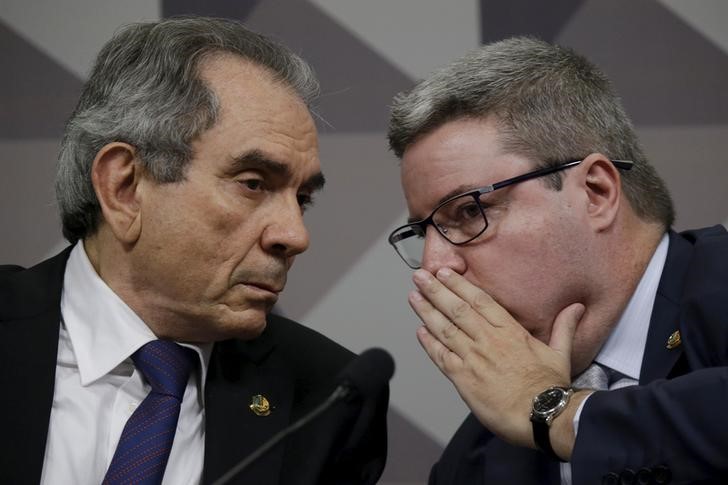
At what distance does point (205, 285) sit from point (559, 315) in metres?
0.74

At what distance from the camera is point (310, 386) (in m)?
2.50

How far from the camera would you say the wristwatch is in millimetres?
1991

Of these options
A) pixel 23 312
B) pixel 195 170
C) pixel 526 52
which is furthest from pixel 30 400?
pixel 526 52

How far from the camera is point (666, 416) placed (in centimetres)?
189

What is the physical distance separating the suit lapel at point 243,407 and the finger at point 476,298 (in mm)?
436

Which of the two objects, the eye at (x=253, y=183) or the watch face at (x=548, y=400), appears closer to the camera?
the watch face at (x=548, y=400)

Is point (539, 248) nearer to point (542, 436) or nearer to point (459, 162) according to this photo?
point (459, 162)

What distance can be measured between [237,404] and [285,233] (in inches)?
15.1

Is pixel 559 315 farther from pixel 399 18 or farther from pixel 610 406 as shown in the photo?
pixel 399 18

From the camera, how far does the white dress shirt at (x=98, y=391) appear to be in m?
2.18

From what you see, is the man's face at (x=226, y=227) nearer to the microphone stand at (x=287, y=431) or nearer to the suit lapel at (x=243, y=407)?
the suit lapel at (x=243, y=407)

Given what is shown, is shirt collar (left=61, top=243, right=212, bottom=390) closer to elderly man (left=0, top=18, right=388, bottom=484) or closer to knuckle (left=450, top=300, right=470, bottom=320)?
elderly man (left=0, top=18, right=388, bottom=484)

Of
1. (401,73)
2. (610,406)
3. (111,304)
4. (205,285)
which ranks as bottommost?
(111,304)

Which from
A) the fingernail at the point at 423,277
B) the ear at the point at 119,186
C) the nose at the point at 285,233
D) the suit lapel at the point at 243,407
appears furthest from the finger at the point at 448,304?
the ear at the point at 119,186
